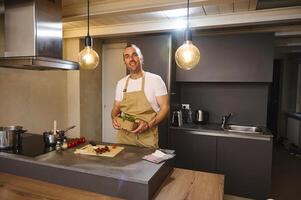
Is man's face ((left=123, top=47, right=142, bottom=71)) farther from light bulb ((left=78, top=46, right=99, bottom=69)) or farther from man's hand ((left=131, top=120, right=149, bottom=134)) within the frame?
man's hand ((left=131, top=120, right=149, bottom=134))

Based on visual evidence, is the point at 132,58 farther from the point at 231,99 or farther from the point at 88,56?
the point at 231,99

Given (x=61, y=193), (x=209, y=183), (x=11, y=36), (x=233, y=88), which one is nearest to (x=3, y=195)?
(x=61, y=193)

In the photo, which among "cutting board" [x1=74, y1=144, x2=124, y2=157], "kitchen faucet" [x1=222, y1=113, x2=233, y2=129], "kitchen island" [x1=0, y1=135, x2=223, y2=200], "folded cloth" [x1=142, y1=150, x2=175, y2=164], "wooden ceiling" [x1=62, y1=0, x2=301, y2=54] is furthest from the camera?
"kitchen faucet" [x1=222, y1=113, x2=233, y2=129]

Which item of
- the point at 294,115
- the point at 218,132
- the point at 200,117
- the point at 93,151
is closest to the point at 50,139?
the point at 93,151

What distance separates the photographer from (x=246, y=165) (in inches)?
101

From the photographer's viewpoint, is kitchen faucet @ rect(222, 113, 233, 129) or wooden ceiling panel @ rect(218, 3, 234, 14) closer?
wooden ceiling panel @ rect(218, 3, 234, 14)

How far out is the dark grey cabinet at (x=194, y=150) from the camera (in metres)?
2.71

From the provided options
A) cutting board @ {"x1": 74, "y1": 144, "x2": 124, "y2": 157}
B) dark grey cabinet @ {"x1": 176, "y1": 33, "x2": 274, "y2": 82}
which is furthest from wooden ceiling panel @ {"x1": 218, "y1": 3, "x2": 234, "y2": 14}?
cutting board @ {"x1": 74, "y1": 144, "x2": 124, "y2": 157}

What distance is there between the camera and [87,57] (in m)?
1.92

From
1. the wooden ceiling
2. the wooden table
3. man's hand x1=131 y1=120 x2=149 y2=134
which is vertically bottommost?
the wooden table

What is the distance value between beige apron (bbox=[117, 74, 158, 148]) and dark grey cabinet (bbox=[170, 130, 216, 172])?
98cm

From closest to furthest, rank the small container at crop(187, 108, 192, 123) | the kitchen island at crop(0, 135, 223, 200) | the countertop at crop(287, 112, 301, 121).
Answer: the kitchen island at crop(0, 135, 223, 200)
the small container at crop(187, 108, 192, 123)
the countertop at crop(287, 112, 301, 121)

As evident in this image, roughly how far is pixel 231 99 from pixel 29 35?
2.68 metres

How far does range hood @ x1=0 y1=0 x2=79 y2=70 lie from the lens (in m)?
1.74
